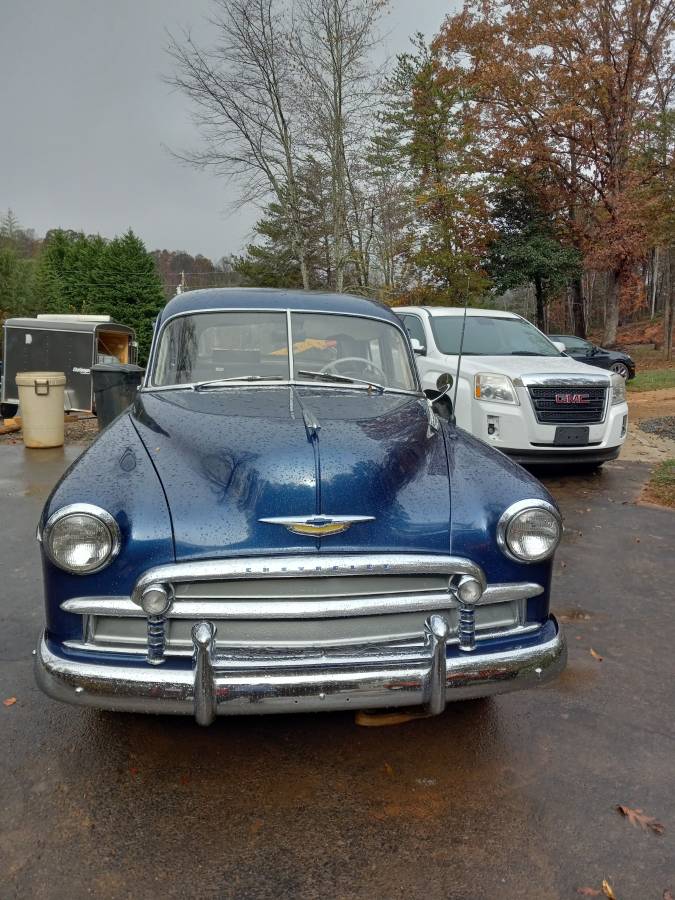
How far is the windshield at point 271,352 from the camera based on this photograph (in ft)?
12.4

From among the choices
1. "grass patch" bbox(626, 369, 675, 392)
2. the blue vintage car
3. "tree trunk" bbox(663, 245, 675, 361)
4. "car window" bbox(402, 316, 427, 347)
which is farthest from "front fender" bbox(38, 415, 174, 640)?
"tree trunk" bbox(663, 245, 675, 361)

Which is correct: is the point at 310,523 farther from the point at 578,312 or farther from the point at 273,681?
the point at 578,312

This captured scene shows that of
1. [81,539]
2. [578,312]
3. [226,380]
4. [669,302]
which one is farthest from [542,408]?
[669,302]

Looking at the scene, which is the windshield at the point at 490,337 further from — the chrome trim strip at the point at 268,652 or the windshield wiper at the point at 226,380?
the chrome trim strip at the point at 268,652

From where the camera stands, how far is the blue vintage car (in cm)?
224

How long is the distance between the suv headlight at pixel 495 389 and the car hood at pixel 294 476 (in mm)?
4076

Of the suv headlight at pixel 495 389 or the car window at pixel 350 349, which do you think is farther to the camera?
the suv headlight at pixel 495 389

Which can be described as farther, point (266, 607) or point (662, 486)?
point (662, 486)

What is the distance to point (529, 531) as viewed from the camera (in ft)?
8.29

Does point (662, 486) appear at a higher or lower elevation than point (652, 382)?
lower

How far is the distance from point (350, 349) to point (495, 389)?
11.6 ft

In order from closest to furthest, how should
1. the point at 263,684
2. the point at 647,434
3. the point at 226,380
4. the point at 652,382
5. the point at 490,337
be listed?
the point at 263,684 < the point at 226,380 < the point at 490,337 < the point at 647,434 < the point at 652,382

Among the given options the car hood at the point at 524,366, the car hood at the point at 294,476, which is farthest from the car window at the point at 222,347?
the car hood at the point at 524,366

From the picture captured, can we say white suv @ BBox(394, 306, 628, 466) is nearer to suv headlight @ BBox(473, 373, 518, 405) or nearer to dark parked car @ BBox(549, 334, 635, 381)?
suv headlight @ BBox(473, 373, 518, 405)
